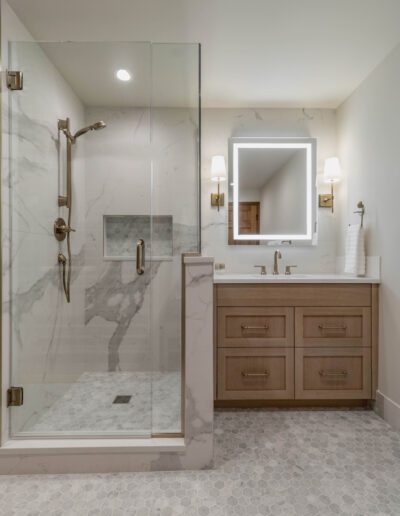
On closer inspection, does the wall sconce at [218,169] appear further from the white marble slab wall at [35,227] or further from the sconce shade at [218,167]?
the white marble slab wall at [35,227]

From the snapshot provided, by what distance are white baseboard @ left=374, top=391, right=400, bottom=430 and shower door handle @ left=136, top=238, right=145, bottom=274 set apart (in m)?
1.70

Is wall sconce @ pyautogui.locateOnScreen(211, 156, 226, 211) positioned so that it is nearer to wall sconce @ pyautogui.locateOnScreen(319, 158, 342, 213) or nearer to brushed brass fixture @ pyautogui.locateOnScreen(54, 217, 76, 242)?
wall sconce @ pyautogui.locateOnScreen(319, 158, 342, 213)

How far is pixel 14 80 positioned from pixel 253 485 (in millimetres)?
2240

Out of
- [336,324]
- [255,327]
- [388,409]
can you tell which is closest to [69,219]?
[255,327]

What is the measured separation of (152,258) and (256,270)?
117 cm

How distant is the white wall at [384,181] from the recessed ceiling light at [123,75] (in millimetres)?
1607

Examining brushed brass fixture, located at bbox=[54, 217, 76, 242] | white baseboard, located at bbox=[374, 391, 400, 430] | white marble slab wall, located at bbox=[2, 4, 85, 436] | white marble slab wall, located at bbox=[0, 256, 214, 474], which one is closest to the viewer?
white marble slab wall, located at bbox=[0, 256, 214, 474]

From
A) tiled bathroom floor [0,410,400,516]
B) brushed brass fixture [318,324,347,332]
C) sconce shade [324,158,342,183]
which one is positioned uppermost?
sconce shade [324,158,342,183]

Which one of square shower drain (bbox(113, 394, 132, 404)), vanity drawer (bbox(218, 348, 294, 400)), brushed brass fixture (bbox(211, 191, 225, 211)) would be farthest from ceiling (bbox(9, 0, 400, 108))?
square shower drain (bbox(113, 394, 132, 404))

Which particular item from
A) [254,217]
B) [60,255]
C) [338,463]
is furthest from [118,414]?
[254,217]

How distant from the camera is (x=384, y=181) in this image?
6.57 feet

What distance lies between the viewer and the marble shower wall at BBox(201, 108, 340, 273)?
8.55ft

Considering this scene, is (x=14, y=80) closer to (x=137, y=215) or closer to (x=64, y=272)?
(x=137, y=215)

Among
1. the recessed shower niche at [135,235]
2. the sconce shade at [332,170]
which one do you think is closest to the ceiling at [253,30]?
the sconce shade at [332,170]
